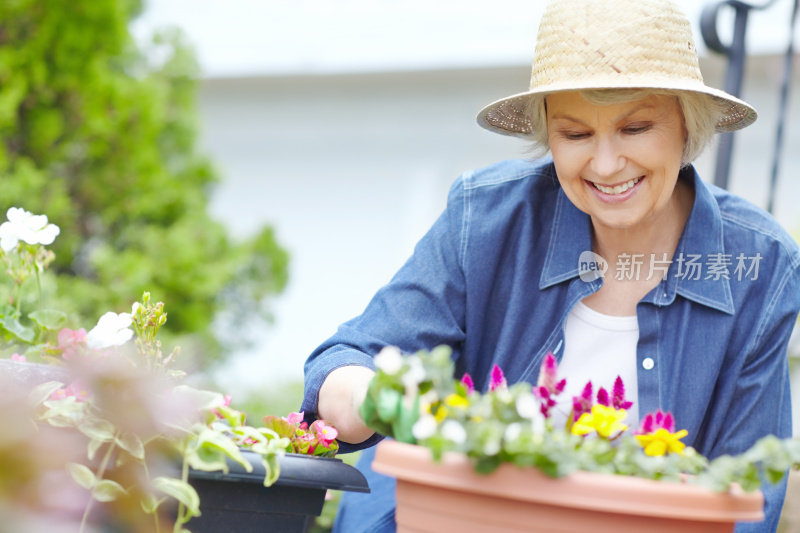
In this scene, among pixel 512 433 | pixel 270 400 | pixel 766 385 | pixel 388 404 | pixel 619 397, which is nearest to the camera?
pixel 512 433

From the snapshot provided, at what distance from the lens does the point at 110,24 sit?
4605mm

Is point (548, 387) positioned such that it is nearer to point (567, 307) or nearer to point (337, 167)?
point (567, 307)

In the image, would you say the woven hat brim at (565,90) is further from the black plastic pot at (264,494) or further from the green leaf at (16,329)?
the green leaf at (16,329)

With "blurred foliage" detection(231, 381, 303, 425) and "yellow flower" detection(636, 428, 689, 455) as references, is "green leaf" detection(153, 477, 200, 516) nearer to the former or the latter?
"yellow flower" detection(636, 428, 689, 455)

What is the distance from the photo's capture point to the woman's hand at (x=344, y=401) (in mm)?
1639

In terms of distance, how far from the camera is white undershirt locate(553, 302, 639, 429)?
1.93 meters

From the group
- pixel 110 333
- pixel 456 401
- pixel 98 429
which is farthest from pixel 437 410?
pixel 110 333

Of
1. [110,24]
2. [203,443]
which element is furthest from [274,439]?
[110,24]

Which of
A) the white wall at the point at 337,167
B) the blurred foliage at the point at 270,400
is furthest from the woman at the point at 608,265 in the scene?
the white wall at the point at 337,167

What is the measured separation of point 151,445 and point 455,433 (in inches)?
18.3

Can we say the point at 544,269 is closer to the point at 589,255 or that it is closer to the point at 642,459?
the point at 589,255

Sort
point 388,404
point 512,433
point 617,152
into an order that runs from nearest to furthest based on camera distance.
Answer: point 512,433 < point 388,404 < point 617,152

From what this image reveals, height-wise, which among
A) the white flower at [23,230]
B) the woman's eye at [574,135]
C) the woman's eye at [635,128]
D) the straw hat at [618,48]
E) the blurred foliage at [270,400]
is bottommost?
the blurred foliage at [270,400]

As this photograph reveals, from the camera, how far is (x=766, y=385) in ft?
6.09
